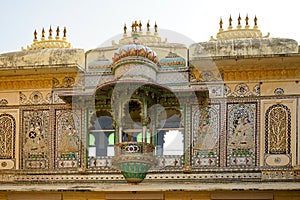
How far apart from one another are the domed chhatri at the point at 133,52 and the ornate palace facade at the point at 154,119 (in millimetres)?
21

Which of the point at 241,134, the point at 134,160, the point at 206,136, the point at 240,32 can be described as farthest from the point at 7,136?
the point at 240,32

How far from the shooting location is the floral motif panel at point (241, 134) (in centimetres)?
1046

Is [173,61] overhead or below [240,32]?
below

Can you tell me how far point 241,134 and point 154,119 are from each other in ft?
5.34

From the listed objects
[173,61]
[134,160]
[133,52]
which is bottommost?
[134,160]

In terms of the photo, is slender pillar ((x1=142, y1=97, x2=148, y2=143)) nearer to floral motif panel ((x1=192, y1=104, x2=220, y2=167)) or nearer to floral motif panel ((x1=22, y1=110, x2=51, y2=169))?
floral motif panel ((x1=192, y1=104, x2=220, y2=167))

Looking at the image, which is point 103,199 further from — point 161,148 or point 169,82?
point 169,82

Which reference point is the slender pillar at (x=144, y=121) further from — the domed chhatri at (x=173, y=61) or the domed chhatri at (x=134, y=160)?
the domed chhatri at (x=173, y=61)

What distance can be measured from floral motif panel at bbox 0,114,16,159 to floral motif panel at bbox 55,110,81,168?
2.93 ft

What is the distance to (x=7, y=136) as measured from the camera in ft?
37.1

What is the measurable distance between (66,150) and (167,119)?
204 centimetres

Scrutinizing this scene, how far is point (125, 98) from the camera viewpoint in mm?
10555

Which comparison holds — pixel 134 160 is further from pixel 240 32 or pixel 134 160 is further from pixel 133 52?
pixel 240 32

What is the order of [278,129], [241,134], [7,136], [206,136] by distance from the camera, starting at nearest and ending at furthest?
[278,129], [241,134], [206,136], [7,136]
